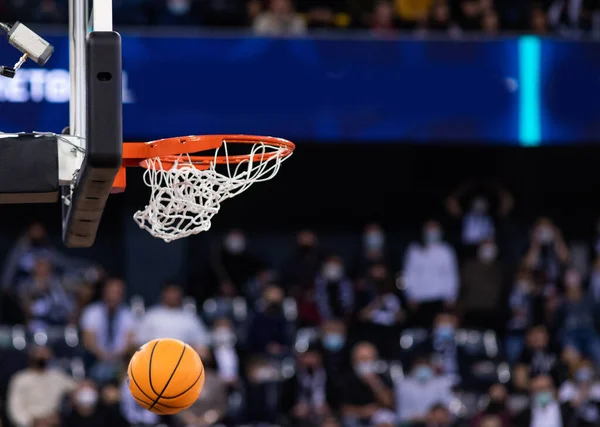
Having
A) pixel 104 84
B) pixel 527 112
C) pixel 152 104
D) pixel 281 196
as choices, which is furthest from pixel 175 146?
pixel 281 196

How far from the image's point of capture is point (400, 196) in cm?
1770

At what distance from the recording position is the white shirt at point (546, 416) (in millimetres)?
13188

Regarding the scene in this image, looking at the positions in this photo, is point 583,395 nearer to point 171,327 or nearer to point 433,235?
point 433,235

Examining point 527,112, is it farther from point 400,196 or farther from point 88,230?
point 88,230

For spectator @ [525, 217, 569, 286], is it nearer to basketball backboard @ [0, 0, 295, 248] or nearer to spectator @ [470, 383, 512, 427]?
spectator @ [470, 383, 512, 427]

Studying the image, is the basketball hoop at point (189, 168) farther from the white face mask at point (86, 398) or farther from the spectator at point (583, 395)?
the spectator at point (583, 395)

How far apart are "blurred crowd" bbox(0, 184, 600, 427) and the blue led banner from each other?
1515 millimetres

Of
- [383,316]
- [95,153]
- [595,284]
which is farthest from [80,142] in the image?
[595,284]

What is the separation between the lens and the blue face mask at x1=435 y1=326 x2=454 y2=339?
1410 centimetres

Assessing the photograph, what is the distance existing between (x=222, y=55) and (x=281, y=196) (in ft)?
12.1

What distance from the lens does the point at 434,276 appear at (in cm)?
1542

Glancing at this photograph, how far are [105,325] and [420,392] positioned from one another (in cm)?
331

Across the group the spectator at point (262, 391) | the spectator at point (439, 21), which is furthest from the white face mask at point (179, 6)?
the spectator at point (262, 391)

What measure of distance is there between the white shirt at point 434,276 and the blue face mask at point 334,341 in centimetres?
188
